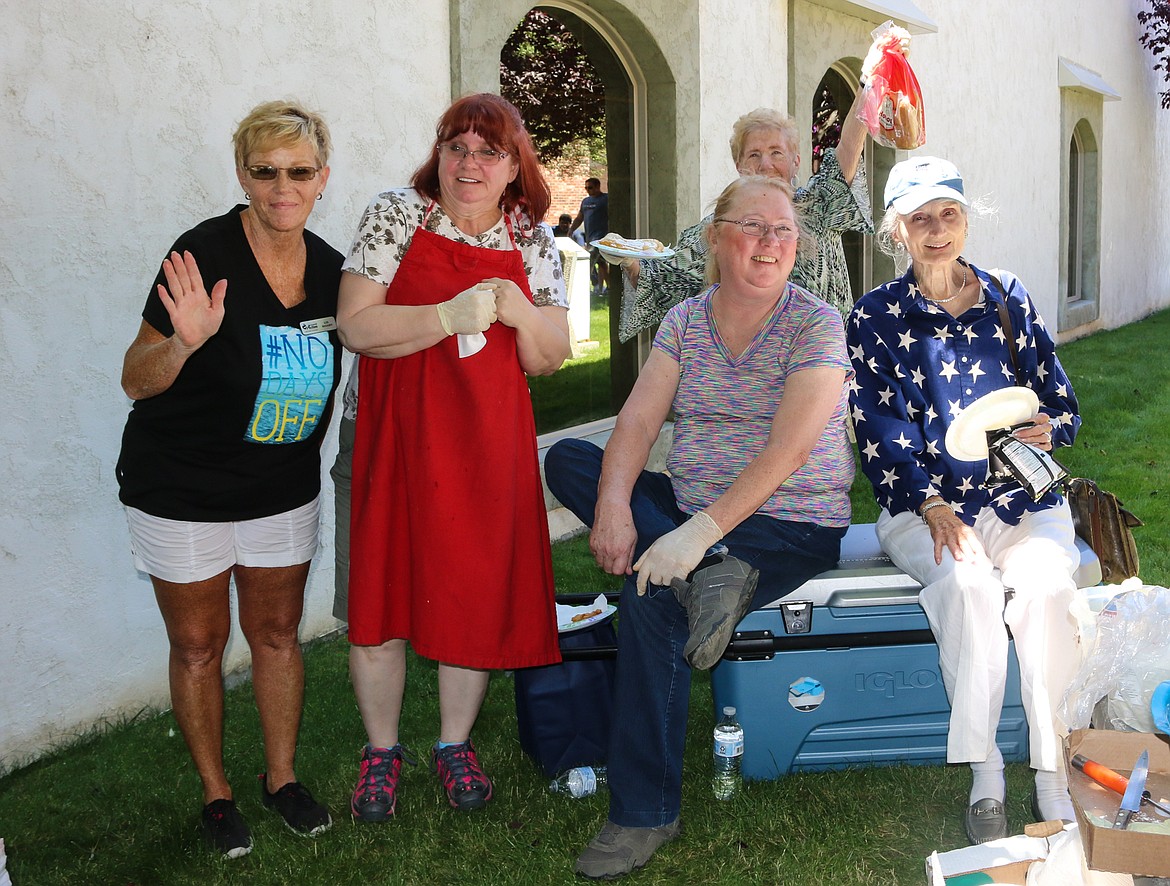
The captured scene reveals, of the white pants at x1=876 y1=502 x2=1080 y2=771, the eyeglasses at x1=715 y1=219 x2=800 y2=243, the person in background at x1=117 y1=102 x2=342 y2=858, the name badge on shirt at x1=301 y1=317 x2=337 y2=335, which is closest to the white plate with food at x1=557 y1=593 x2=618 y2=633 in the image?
the person in background at x1=117 y1=102 x2=342 y2=858

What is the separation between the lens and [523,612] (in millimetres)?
2998

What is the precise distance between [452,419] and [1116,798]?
170 cm

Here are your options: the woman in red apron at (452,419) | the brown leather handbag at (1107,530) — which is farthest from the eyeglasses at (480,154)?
the brown leather handbag at (1107,530)

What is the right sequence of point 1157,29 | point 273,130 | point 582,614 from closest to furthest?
point 273,130 < point 582,614 < point 1157,29

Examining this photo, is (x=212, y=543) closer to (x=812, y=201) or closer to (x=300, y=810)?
(x=300, y=810)

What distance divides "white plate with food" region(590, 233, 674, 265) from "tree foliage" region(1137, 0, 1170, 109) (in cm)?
1777

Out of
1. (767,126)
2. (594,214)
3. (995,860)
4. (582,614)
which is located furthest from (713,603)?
(594,214)

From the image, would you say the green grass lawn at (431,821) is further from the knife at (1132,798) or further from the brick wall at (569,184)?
the brick wall at (569,184)

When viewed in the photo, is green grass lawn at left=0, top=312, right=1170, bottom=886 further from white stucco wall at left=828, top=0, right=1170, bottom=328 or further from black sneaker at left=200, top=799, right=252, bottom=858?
white stucco wall at left=828, top=0, right=1170, bottom=328

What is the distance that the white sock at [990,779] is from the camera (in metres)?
2.85

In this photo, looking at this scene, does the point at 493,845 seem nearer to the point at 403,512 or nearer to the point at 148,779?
the point at 403,512

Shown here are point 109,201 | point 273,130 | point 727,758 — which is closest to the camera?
point 273,130

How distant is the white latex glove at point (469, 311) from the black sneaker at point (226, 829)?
4.43 ft

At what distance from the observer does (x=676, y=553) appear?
2.79 m
